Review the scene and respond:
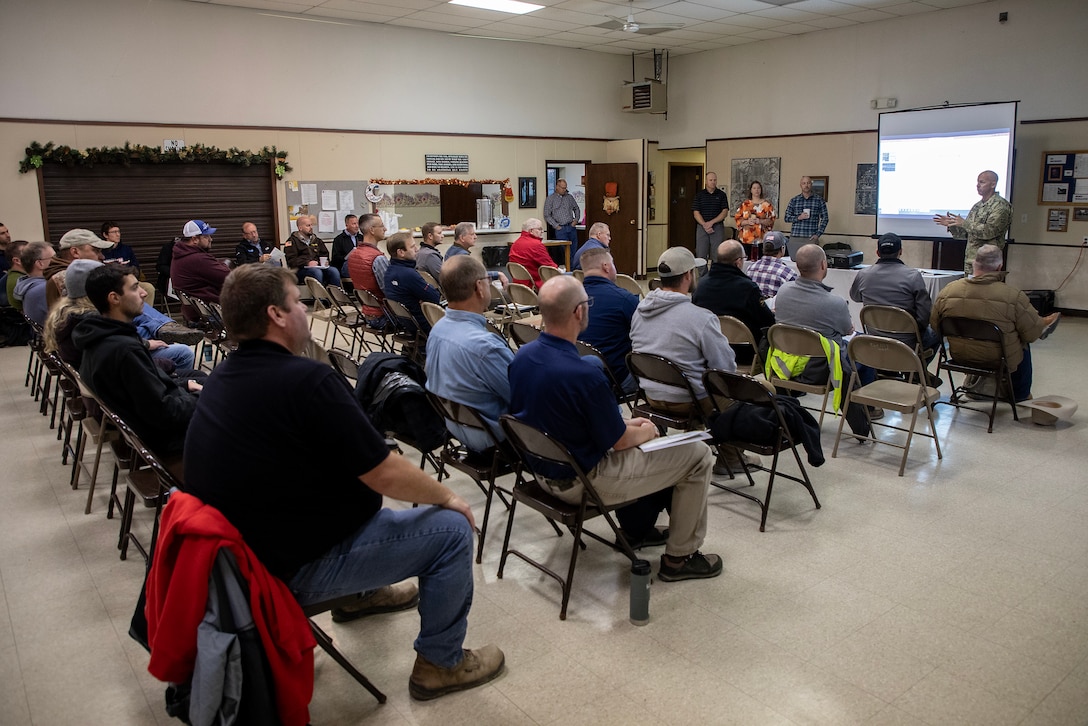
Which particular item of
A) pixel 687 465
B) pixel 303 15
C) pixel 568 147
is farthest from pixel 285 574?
pixel 568 147

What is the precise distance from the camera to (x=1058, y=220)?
940cm

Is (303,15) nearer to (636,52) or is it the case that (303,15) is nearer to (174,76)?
(174,76)

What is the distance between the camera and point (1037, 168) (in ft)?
31.2

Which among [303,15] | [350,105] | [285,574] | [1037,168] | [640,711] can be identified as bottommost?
[640,711]

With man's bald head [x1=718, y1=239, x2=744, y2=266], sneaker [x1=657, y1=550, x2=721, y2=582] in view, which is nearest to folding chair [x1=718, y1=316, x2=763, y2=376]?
man's bald head [x1=718, y1=239, x2=744, y2=266]

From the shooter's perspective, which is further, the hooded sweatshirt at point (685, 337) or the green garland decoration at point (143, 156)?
the green garland decoration at point (143, 156)

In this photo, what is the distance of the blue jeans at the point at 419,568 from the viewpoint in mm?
2238

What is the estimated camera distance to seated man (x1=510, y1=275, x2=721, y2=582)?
2768 mm

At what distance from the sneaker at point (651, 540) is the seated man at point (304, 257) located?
7.40 metres

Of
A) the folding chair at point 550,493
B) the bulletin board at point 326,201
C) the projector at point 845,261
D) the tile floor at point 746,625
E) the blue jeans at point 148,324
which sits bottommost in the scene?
the tile floor at point 746,625

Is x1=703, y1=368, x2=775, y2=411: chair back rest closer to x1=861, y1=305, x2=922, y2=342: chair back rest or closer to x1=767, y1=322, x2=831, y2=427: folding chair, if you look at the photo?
x1=767, y1=322, x2=831, y2=427: folding chair

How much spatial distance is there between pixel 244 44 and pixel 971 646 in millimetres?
10277

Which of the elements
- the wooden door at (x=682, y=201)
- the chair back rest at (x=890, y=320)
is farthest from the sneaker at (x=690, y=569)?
the wooden door at (x=682, y=201)

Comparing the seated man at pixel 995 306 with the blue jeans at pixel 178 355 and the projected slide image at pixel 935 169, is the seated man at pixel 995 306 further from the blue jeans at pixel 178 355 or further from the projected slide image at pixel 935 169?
the projected slide image at pixel 935 169
